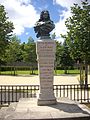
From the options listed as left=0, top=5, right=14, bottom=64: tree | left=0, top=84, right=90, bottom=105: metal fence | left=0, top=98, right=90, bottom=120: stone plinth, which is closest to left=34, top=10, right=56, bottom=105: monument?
left=0, top=98, right=90, bottom=120: stone plinth

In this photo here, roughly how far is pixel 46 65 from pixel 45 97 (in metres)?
1.12

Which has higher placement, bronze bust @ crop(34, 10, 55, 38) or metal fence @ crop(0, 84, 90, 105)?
bronze bust @ crop(34, 10, 55, 38)

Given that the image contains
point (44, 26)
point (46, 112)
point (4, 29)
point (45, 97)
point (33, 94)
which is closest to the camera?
point (46, 112)

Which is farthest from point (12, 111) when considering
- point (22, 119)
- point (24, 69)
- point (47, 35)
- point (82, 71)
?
point (24, 69)

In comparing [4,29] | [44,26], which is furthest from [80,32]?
[44,26]

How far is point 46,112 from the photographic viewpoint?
1099cm

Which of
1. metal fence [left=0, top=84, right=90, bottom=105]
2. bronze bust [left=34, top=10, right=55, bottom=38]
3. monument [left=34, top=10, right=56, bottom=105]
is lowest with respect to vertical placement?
metal fence [left=0, top=84, right=90, bottom=105]

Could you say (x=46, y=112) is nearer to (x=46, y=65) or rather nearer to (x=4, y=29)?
(x=46, y=65)

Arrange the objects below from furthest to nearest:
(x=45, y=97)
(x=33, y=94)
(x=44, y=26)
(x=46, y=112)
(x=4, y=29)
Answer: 1. (x=4, y=29)
2. (x=33, y=94)
3. (x=44, y=26)
4. (x=45, y=97)
5. (x=46, y=112)

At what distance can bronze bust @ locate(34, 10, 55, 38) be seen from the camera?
12625 millimetres

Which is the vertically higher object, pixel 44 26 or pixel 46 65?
pixel 44 26

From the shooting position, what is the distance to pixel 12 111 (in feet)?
37.5

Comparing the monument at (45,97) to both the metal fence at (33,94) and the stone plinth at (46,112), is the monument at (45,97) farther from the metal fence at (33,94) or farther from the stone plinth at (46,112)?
the metal fence at (33,94)

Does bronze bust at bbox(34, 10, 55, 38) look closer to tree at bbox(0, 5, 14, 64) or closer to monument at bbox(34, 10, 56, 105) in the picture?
monument at bbox(34, 10, 56, 105)
